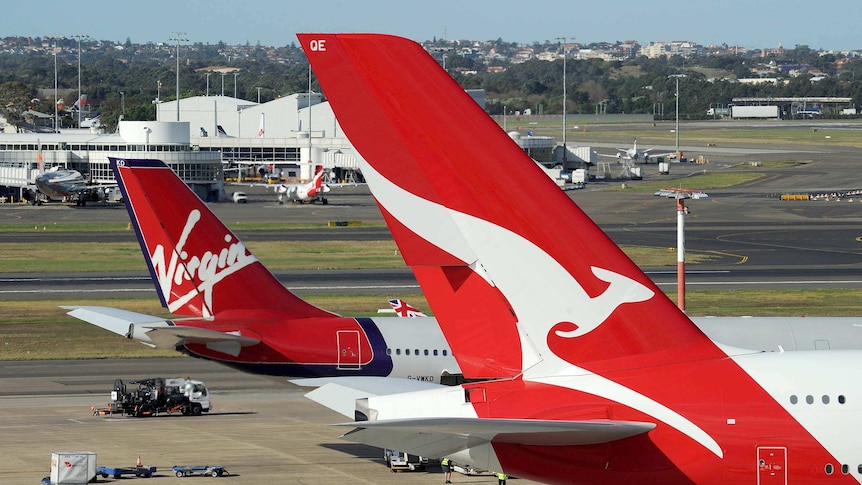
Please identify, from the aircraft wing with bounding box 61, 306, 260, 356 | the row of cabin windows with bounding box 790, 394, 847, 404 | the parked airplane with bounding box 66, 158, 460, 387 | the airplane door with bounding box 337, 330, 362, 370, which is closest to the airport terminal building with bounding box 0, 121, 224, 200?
the aircraft wing with bounding box 61, 306, 260, 356

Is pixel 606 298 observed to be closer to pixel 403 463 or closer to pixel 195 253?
pixel 403 463

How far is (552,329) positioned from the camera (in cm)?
1714

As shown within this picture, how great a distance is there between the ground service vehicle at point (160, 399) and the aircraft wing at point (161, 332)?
509cm

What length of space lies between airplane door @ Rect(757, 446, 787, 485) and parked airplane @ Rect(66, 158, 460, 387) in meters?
19.2

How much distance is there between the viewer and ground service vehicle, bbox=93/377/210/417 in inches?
1622

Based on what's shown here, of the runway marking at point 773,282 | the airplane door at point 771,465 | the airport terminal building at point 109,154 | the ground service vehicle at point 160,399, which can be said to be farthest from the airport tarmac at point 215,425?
A: the airport terminal building at point 109,154

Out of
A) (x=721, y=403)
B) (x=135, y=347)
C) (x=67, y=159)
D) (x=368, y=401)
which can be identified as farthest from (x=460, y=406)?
(x=67, y=159)

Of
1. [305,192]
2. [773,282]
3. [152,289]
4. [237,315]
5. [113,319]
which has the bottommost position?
[152,289]

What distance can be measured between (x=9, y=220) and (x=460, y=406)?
10823cm

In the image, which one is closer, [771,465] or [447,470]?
[771,465]

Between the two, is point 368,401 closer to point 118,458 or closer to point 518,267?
point 518,267

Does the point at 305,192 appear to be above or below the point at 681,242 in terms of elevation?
below

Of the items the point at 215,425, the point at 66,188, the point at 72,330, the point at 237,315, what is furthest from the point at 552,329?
the point at 66,188

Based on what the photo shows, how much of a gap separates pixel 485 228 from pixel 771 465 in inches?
204
